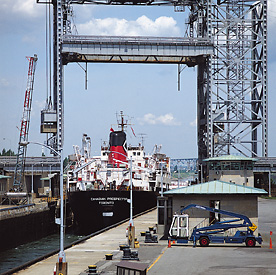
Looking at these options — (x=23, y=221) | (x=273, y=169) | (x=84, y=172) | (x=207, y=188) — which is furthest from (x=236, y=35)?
(x=207, y=188)

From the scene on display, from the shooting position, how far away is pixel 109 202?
79.0 meters

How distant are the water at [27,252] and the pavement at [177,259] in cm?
660

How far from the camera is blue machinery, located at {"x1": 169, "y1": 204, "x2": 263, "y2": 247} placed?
4094cm

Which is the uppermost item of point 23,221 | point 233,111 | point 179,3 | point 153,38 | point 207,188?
point 179,3

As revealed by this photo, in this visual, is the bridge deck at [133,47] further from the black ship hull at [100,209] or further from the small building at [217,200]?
the small building at [217,200]

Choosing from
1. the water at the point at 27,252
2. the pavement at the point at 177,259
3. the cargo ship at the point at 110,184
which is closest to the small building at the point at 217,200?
the pavement at the point at 177,259

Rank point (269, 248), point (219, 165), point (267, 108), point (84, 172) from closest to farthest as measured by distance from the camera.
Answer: point (269, 248) → point (219, 165) → point (84, 172) → point (267, 108)

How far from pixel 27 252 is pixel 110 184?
29790mm

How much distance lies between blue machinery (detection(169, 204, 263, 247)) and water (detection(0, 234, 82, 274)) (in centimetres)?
1301

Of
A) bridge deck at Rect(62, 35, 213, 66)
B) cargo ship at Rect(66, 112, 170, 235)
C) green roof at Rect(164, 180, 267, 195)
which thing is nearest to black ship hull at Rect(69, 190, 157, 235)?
cargo ship at Rect(66, 112, 170, 235)

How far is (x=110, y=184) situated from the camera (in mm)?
86188

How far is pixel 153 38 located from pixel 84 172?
23163 mm

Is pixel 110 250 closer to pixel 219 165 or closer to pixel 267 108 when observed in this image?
pixel 219 165

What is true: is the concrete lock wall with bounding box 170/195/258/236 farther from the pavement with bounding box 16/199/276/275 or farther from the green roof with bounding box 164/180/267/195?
the pavement with bounding box 16/199/276/275
